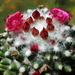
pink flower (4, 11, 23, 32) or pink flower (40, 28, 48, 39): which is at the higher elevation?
pink flower (4, 11, 23, 32)

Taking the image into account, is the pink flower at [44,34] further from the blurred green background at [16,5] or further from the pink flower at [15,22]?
the blurred green background at [16,5]

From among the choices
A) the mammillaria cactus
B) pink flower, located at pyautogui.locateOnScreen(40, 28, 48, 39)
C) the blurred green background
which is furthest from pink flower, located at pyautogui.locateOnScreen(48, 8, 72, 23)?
the blurred green background

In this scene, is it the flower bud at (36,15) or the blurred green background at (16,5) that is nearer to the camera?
the flower bud at (36,15)

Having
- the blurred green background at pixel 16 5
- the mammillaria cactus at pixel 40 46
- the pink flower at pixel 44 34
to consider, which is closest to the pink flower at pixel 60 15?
the mammillaria cactus at pixel 40 46

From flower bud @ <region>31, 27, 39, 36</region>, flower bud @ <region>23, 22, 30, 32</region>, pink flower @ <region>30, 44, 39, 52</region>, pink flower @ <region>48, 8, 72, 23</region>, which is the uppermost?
pink flower @ <region>48, 8, 72, 23</region>

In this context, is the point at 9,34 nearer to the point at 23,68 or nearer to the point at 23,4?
the point at 23,68

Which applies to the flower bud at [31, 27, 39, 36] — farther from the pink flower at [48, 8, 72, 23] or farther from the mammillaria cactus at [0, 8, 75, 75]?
the pink flower at [48, 8, 72, 23]

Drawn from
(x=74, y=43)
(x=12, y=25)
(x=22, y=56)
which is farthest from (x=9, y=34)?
(x=74, y=43)

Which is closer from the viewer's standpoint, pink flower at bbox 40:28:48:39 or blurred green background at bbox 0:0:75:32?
pink flower at bbox 40:28:48:39

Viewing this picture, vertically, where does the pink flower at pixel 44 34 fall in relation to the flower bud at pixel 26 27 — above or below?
below
